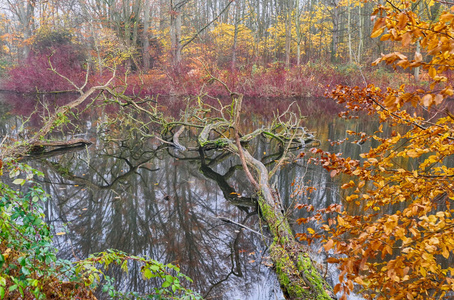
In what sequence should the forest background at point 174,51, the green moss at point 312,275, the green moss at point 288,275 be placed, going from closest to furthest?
1. the green moss at point 312,275
2. the green moss at point 288,275
3. the forest background at point 174,51

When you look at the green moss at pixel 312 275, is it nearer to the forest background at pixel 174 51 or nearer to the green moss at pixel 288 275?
the green moss at pixel 288 275

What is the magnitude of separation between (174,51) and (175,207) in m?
19.6

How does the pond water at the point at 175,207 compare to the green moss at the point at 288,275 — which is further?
the pond water at the point at 175,207

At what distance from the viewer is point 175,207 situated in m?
6.09

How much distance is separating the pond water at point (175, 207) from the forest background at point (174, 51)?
1238cm

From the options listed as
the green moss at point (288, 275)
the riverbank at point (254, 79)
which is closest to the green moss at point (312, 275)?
the green moss at point (288, 275)

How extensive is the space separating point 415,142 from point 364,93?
23.3 inches

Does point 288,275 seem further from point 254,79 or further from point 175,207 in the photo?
point 254,79

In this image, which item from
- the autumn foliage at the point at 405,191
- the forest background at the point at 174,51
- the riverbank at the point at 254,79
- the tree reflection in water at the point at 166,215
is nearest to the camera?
the autumn foliage at the point at 405,191

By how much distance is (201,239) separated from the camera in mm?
4934

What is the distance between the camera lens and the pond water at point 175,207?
410 cm

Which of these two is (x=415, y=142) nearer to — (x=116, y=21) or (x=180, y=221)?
(x=180, y=221)

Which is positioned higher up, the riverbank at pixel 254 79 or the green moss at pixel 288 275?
the riverbank at pixel 254 79

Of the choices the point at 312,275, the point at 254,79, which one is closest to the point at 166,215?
the point at 312,275
